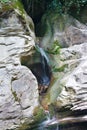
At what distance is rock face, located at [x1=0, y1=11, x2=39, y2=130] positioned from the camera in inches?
212

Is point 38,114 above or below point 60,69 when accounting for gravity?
below

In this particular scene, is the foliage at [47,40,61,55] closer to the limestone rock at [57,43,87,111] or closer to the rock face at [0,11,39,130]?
the limestone rock at [57,43,87,111]

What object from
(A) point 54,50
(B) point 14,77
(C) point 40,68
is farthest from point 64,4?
(B) point 14,77

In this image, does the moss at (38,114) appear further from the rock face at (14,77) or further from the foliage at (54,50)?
the foliage at (54,50)

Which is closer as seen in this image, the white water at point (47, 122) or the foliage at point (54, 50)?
the white water at point (47, 122)

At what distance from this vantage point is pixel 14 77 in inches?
227

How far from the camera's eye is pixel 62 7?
8.73 metres

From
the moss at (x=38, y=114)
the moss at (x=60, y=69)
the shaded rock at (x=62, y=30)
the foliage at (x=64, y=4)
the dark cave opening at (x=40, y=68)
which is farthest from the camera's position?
the foliage at (x=64, y=4)

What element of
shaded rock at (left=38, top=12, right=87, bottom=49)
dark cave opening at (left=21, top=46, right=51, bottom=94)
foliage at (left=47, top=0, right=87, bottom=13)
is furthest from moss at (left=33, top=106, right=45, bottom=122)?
foliage at (left=47, top=0, right=87, bottom=13)

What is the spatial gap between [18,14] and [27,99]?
2.15m

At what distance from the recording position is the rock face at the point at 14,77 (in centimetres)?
538

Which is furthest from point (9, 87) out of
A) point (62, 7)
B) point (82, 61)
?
point (62, 7)

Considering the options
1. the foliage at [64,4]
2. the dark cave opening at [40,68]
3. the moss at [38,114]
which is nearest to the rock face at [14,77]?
the moss at [38,114]

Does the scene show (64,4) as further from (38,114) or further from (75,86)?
(38,114)
